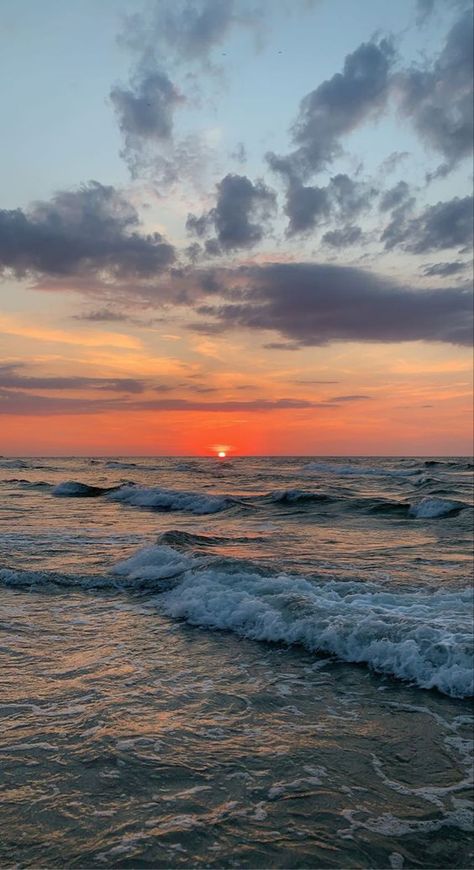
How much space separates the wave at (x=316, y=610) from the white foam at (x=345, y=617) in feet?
0.05

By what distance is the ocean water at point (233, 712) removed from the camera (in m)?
4.33

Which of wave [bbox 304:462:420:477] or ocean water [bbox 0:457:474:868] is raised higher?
wave [bbox 304:462:420:477]

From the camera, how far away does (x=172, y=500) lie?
34.7m

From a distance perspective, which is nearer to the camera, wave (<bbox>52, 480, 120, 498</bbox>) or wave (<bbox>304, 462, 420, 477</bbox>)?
wave (<bbox>52, 480, 120, 498</bbox>)

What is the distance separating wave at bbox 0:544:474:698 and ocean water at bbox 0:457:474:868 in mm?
48

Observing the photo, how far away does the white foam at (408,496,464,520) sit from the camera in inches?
1078

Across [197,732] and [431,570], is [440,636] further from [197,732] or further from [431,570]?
[431,570]

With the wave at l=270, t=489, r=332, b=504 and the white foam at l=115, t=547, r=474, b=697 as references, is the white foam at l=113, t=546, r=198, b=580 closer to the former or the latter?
the white foam at l=115, t=547, r=474, b=697

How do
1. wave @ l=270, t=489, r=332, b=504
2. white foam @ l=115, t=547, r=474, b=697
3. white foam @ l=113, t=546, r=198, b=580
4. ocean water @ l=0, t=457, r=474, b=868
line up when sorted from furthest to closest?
wave @ l=270, t=489, r=332, b=504 < white foam @ l=113, t=546, r=198, b=580 < white foam @ l=115, t=547, r=474, b=697 < ocean water @ l=0, t=457, r=474, b=868

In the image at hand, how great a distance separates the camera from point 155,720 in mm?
6168

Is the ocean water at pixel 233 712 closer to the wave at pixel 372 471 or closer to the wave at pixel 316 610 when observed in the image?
the wave at pixel 316 610

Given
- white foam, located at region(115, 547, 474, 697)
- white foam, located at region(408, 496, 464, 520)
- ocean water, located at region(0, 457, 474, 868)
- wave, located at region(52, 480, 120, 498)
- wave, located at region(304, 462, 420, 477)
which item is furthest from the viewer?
wave, located at region(304, 462, 420, 477)

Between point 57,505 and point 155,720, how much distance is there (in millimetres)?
28655

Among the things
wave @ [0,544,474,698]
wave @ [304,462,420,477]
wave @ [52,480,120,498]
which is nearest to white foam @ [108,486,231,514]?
wave @ [52,480,120,498]
